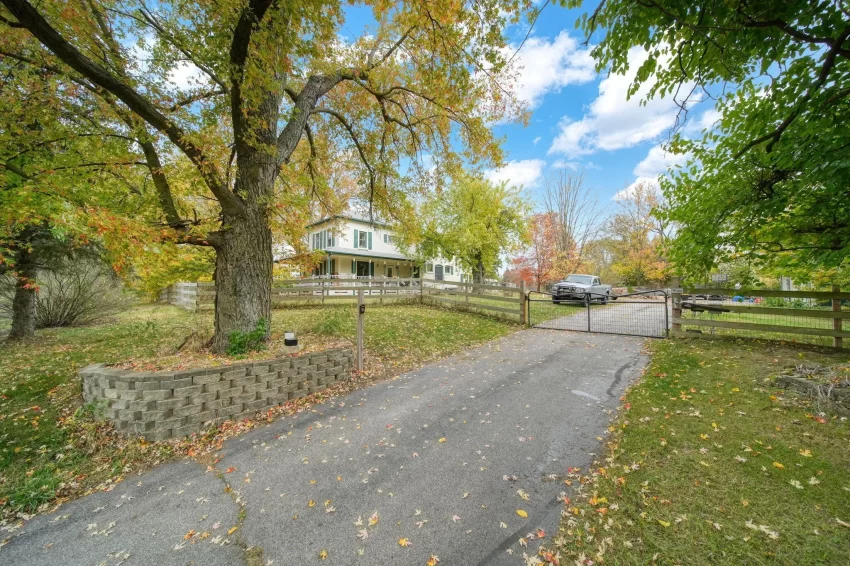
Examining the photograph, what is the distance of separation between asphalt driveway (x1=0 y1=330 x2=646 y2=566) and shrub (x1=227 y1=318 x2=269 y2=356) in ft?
4.93

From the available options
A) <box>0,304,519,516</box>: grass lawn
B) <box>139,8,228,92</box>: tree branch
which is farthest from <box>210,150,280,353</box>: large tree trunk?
<box>139,8,228,92</box>: tree branch

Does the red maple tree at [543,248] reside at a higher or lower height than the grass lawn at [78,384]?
higher

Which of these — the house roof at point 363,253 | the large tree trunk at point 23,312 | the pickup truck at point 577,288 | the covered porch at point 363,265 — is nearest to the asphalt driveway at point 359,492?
the large tree trunk at point 23,312

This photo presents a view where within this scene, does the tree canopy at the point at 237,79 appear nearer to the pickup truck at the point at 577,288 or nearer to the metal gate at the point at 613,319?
the metal gate at the point at 613,319

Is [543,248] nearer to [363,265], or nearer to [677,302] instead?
[363,265]

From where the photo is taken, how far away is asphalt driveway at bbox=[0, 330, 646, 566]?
7.32 ft

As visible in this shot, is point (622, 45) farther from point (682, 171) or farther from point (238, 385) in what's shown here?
point (238, 385)

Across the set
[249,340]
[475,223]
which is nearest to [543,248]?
[475,223]

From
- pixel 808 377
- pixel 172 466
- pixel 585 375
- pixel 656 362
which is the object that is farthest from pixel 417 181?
pixel 808 377

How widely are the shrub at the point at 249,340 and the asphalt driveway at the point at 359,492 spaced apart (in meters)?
1.50

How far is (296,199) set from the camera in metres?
5.44

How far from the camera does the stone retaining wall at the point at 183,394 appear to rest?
3643mm

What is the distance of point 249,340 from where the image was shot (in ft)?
16.7

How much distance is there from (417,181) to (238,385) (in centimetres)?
623
